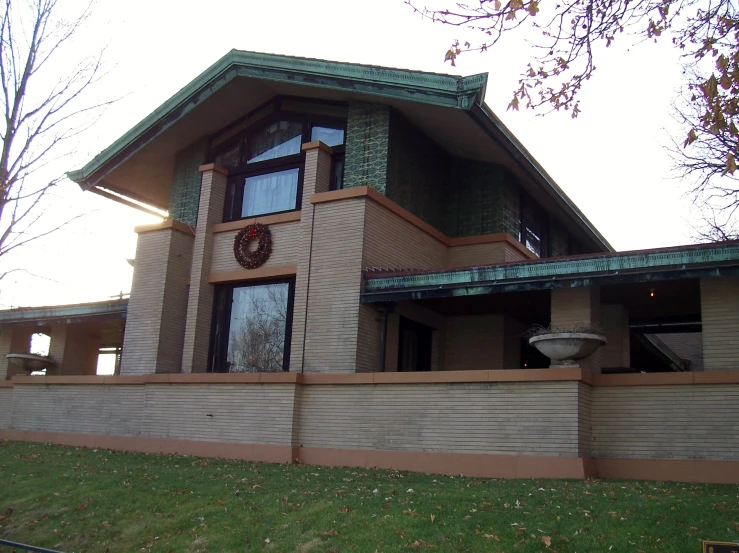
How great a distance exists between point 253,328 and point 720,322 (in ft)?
32.8

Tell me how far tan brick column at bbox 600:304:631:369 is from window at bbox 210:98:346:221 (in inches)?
256

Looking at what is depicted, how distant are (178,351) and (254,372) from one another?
3.03m

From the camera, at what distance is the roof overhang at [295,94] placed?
53.3 ft

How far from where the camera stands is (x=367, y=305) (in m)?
16.1

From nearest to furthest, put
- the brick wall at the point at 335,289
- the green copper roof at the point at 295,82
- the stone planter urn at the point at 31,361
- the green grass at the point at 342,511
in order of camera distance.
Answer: the green grass at the point at 342,511 < the green copper roof at the point at 295,82 < the brick wall at the point at 335,289 < the stone planter urn at the point at 31,361

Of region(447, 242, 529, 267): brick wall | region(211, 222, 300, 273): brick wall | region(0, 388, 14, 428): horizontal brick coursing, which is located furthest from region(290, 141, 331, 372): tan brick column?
region(0, 388, 14, 428): horizontal brick coursing

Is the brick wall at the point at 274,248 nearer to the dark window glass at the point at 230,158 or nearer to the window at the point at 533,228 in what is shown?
the dark window glass at the point at 230,158

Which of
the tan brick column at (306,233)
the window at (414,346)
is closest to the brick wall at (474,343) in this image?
the window at (414,346)

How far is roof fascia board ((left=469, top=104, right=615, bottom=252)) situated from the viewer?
16.4 meters

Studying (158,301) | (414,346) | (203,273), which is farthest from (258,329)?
(414,346)

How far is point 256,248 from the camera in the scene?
18344 millimetres

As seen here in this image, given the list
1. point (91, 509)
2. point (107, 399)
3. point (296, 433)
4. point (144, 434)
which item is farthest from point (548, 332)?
point (107, 399)

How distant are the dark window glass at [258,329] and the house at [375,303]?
57 mm

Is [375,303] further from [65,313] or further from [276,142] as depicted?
[65,313]
